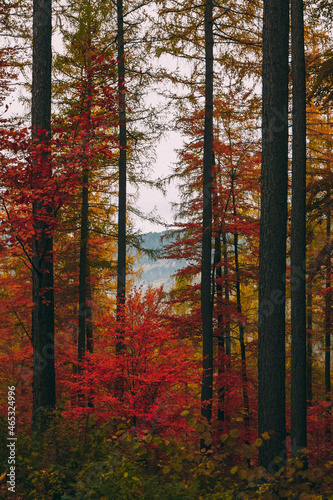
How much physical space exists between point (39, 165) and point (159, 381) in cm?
463

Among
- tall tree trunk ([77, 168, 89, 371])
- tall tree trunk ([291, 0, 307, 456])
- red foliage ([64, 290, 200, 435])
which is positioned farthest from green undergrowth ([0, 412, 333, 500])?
tall tree trunk ([77, 168, 89, 371])

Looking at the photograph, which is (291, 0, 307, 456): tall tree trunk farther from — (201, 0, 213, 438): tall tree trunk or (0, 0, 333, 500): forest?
(201, 0, 213, 438): tall tree trunk

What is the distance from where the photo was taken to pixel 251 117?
38.9 feet

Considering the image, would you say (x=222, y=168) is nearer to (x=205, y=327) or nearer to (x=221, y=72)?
(x=221, y=72)

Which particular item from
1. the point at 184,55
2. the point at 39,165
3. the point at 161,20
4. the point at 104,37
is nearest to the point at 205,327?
the point at 39,165

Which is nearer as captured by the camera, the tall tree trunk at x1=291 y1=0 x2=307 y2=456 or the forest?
the forest

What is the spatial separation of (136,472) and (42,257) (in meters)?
3.31

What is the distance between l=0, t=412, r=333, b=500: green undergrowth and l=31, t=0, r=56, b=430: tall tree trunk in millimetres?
899

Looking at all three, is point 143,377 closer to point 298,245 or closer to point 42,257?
point 42,257

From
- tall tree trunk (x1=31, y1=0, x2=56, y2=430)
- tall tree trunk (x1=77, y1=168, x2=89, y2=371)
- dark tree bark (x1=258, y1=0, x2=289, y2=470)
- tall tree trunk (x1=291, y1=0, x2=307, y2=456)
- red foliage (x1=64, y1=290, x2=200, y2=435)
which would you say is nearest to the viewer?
dark tree bark (x1=258, y1=0, x2=289, y2=470)

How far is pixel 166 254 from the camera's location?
12.2 meters

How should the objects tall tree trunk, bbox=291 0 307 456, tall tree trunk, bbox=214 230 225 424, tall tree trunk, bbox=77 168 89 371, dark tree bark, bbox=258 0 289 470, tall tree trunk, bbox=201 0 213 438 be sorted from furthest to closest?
tall tree trunk, bbox=77 168 89 371 < tall tree trunk, bbox=214 230 225 424 < tall tree trunk, bbox=201 0 213 438 < tall tree trunk, bbox=291 0 307 456 < dark tree bark, bbox=258 0 289 470

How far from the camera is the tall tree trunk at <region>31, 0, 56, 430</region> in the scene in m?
5.93

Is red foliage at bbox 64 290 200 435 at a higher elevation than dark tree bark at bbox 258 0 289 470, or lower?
lower
